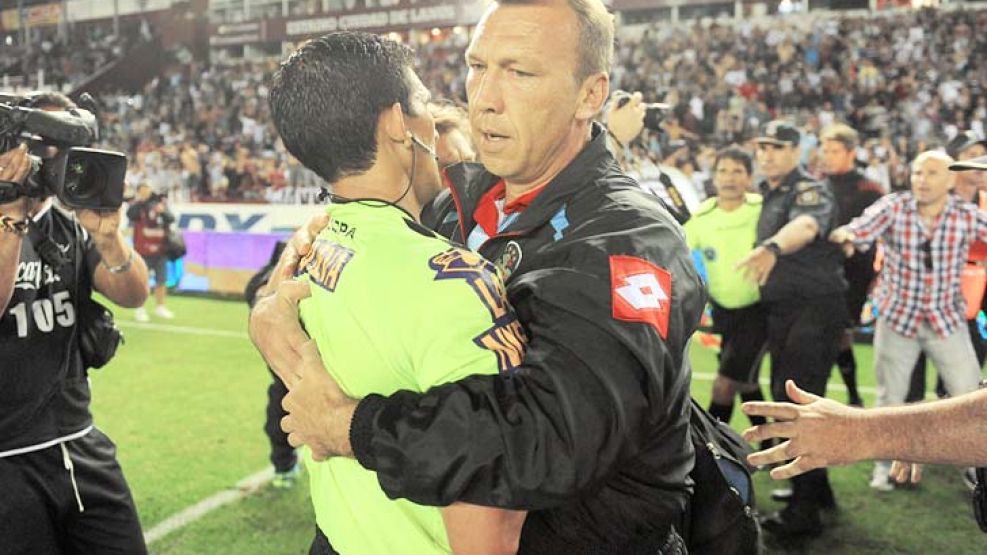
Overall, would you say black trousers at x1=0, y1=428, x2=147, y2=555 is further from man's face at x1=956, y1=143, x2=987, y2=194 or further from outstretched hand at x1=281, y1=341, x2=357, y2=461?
man's face at x1=956, y1=143, x2=987, y2=194

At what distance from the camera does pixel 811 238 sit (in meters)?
4.55

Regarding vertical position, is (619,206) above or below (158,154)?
above

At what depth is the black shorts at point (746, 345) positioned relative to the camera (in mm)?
4969

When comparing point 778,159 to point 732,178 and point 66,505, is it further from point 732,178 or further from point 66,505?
point 66,505

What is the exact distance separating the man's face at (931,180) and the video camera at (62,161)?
13.7ft

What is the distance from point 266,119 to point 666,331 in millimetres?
18065

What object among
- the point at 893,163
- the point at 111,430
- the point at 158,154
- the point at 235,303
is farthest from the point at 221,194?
the point at 893,163

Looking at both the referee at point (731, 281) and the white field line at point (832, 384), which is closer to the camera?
the referee at point (731, 281)

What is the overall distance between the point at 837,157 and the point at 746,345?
1.63m

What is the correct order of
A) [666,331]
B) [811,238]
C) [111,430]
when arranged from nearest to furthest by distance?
[666,331]
[811,238]
[111,430]

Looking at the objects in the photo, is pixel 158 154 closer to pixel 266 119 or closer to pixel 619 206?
pixel 266 119

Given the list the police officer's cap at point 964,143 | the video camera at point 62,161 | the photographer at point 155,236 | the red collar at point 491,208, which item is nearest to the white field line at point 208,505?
the video camera at point 62,161

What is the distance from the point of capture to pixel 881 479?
15.9ft

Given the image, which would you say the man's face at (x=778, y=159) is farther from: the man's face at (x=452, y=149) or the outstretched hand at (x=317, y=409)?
the outstretched hand at (x=317, y=409)
